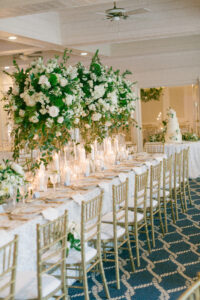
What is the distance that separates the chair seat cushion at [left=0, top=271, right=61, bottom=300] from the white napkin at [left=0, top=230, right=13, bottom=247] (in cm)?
26

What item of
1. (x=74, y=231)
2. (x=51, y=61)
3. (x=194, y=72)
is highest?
(x=194, y=72)

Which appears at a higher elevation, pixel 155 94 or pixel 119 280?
pixel 155 94

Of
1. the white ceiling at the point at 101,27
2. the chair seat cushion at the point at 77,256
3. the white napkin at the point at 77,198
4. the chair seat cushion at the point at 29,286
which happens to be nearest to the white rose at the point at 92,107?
the white napkin at the point at 77,198

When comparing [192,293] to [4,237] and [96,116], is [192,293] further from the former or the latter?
[96,116]

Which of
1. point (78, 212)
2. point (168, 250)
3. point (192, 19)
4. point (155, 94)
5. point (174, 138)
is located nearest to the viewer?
point (78, 212)

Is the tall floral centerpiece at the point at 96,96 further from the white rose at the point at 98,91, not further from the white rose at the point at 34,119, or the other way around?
the white rose at the point at 34,119

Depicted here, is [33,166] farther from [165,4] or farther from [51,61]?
[165,4]

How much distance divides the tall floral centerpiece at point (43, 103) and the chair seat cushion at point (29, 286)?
1.66 metres

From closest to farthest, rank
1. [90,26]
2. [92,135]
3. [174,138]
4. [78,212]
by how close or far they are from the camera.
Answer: [78,212], [92,135], [90,26], [174,138]

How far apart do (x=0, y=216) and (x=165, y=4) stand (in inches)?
241

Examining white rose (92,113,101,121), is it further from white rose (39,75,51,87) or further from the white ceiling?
the white ceiling

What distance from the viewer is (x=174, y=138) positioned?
32.4 feet

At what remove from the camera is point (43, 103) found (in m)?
4.14

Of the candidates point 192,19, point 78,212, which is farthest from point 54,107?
point 192,19
